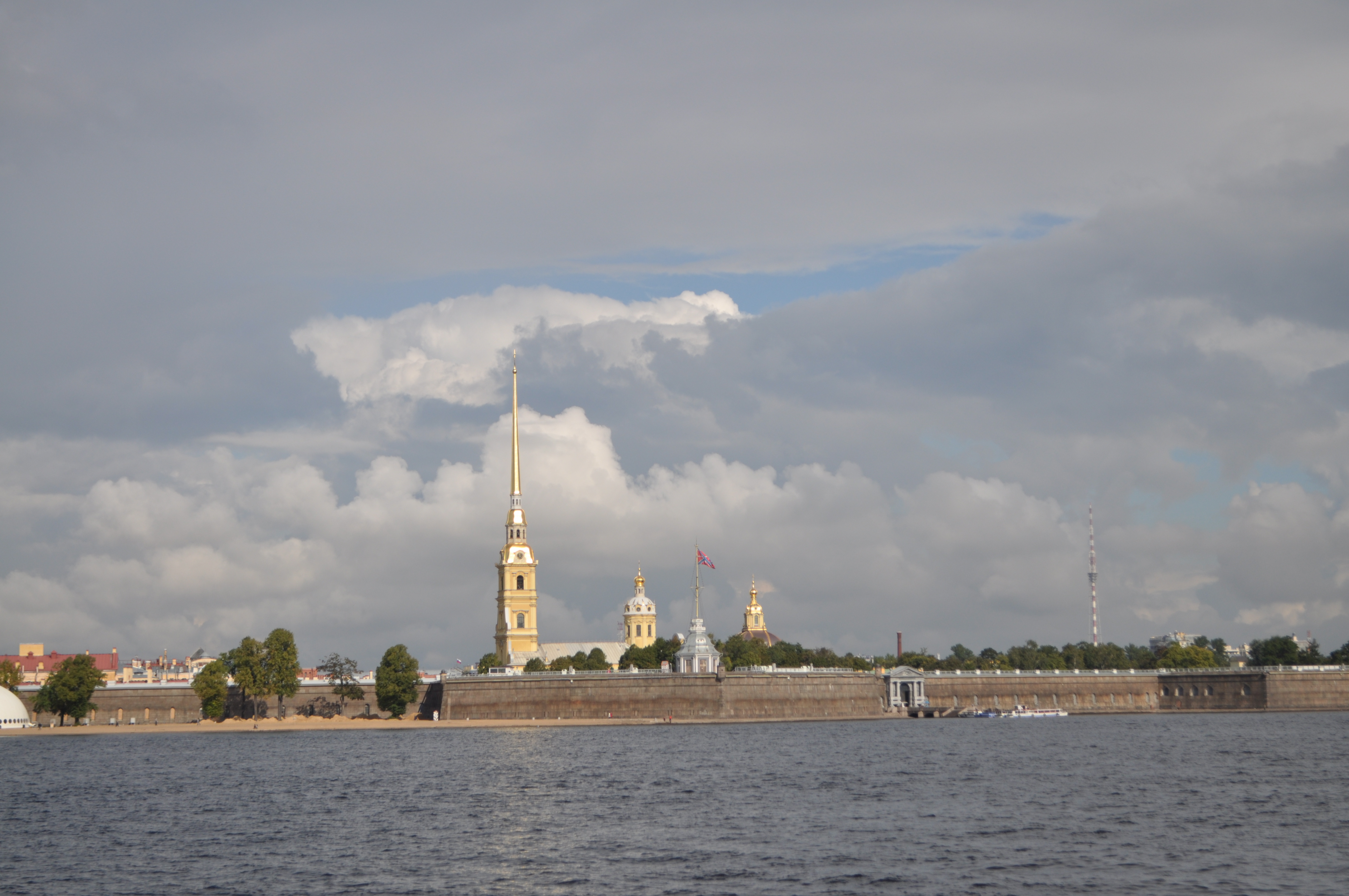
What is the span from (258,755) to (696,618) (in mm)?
60911

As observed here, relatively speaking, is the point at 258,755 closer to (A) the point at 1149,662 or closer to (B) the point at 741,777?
(B) the point at 741,777

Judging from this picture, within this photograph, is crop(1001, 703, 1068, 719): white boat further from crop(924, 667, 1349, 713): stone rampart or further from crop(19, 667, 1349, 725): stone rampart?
crop(19, 667, 1349, 725): stone rampart

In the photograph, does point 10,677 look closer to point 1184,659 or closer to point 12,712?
point 12,712

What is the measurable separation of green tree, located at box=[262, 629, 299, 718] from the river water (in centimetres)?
3044

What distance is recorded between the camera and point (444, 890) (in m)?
38.1

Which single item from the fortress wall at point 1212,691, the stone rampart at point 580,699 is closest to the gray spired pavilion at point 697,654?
the stone rampart at point 580,699

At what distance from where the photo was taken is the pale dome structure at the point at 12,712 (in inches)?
4840

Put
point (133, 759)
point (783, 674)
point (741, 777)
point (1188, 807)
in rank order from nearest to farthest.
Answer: point (1188, 807)
point (741, 777)
point (133, 759)
point (783, 674)

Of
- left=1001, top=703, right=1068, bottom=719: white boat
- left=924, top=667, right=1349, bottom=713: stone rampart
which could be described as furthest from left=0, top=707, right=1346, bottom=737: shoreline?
left=924, top=667, right=1349, bottom=713: stone rampart

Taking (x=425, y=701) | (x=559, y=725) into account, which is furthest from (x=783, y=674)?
(x=425, y=701)

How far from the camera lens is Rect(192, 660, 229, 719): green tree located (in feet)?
413

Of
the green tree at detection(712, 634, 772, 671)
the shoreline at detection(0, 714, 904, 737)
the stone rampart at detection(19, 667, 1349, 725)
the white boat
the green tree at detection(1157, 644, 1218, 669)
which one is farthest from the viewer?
the green tree at detection(1157, 644, 1218, 669)

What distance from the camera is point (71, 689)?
125m

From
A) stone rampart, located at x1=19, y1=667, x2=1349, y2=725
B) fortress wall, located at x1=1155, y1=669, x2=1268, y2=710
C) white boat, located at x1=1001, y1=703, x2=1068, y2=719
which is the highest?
stone rampart, located at x1=19, y1=667, x2=1349, y2=725
